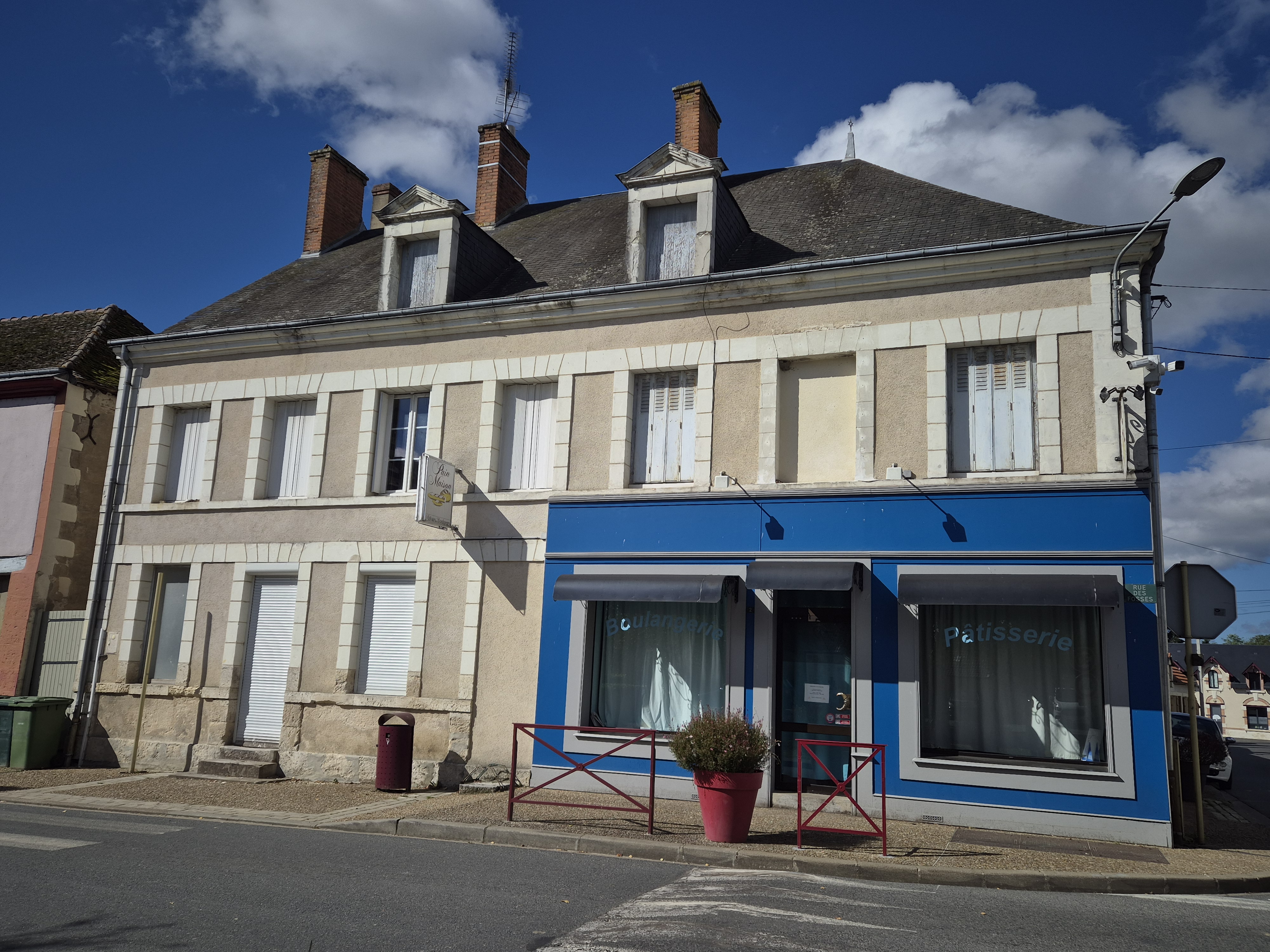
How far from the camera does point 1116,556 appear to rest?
926cm

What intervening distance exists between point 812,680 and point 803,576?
49.3 inches

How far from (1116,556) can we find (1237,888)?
311 cm

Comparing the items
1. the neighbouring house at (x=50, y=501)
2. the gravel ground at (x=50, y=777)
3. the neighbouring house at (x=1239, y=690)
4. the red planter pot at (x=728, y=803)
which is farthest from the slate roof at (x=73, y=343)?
the neighbouring house at (x=1239, y=690)

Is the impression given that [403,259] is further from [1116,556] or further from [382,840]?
[1116,556]

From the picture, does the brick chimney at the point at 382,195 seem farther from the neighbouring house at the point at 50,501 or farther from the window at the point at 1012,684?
the window at the point at 1012,684

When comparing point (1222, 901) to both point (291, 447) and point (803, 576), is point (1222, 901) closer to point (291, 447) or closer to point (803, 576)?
point (803, 576)

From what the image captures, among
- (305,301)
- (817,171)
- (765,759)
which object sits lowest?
(765,759)

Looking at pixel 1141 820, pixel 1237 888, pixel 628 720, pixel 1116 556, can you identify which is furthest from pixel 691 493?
pixel 1237 888

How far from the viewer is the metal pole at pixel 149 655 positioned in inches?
506

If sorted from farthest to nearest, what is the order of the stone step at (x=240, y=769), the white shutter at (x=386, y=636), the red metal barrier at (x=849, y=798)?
the white shutter at (x=386, y=636) → the stone step at (x=240, y=769) → the red metal barrier at (x=849, y=798)

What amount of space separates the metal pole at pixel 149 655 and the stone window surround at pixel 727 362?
1839 mm

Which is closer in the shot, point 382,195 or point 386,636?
point 386,636

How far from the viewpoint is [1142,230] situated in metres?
9.21

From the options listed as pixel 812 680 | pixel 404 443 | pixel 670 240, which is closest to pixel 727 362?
pixel 670 240
